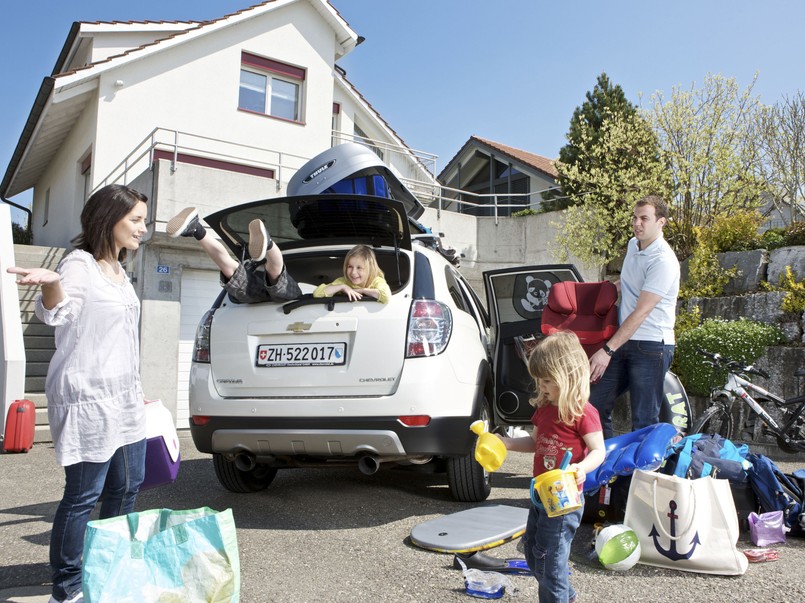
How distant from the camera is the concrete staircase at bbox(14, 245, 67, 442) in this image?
826 cm

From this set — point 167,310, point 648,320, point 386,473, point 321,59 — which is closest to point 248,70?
point 321,59

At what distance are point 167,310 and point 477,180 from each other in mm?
20636

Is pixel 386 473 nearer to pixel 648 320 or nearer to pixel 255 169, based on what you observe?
pixel 648 320

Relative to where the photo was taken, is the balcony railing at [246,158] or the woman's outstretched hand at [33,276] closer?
the woman's outstretched hand at [33,276]

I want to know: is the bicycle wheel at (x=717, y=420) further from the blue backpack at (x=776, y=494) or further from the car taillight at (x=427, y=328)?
the car taillight at (x=427, y=328)

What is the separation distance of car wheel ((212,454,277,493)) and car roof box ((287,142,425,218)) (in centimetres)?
205

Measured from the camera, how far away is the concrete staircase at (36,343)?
8258mm

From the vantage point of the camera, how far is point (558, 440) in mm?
2482

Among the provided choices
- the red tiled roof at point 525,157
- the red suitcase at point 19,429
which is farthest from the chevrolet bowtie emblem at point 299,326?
the red tiled roof at point 525,157

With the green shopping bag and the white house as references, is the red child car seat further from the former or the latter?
the white house

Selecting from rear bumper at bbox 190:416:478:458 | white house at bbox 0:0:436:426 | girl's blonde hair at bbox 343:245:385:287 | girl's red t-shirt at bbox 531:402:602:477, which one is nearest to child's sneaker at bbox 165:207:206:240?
girl's blonde hair at bbox 343:245:385:287

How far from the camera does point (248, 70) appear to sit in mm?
16672

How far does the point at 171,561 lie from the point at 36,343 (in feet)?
31.5

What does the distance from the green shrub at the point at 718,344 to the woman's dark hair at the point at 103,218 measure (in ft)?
21.8
